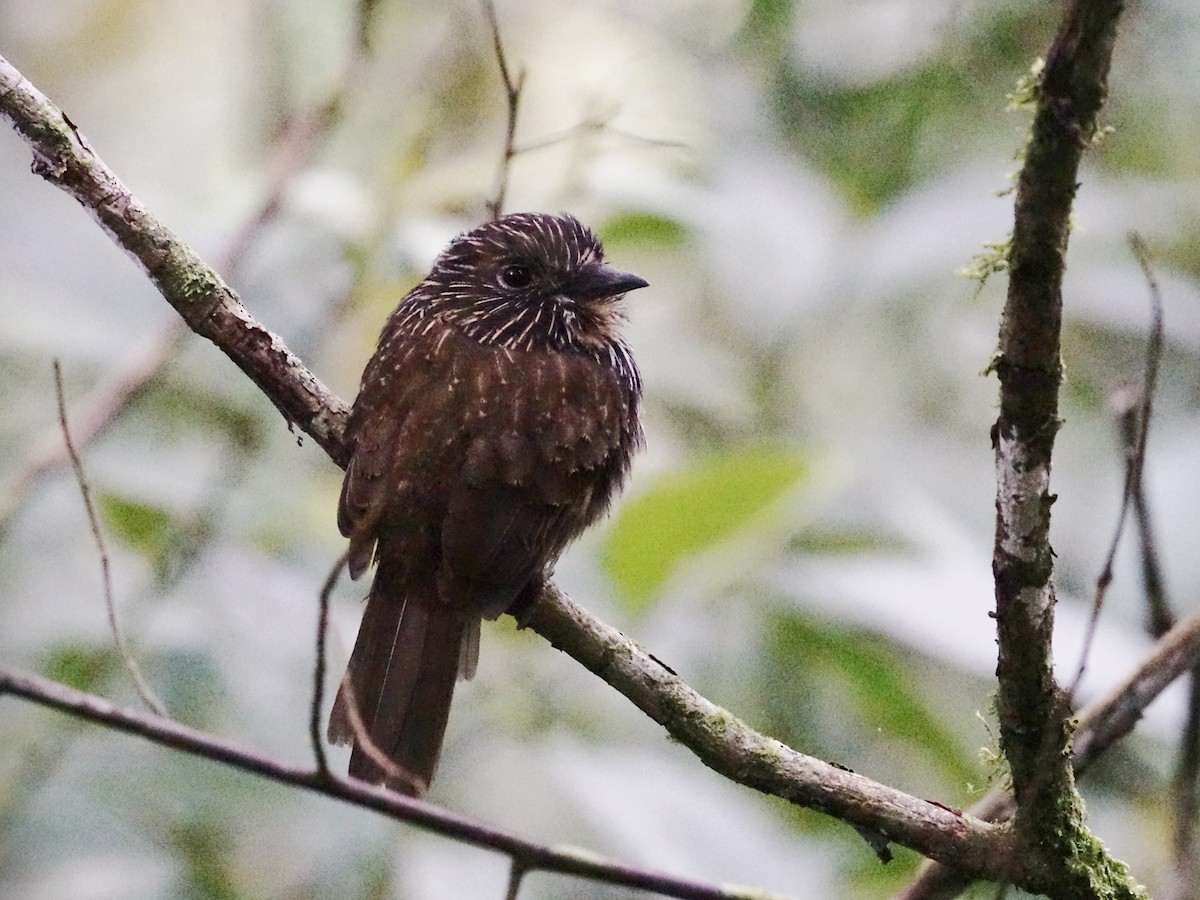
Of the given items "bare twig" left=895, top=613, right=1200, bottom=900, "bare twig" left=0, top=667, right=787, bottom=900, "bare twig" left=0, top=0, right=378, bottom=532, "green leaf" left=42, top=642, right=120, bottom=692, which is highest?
"bare twig" left=0, top=0, right=378, bottom=532

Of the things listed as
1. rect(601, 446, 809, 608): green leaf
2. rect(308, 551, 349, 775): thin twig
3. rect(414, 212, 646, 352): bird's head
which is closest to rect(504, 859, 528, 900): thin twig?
rect(308, 551, 349, 775): thin twig

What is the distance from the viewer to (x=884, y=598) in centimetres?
280

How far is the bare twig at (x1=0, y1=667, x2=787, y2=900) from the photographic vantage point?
3.66 ft

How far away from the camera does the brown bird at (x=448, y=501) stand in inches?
91.2

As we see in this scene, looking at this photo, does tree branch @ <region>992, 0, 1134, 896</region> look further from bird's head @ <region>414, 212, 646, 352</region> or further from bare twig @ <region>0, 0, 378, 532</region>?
bare twig @ <region>0, 0, 378, 532</region>

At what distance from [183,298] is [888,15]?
3.35 metres

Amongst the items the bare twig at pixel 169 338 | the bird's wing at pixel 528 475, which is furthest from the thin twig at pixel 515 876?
the bare twig at pixel 169 338

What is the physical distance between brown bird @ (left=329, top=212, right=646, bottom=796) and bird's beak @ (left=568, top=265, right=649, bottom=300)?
310 millimetres

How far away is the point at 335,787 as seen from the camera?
1154 mm

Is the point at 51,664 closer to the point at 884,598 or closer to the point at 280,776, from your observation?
the point at 884,598

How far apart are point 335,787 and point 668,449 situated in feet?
10.9

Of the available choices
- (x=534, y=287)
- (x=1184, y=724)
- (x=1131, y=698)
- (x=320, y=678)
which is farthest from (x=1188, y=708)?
(x=320, y=678)

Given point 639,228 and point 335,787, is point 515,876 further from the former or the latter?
point 639,228

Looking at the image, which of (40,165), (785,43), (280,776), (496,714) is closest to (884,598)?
(496,714)
